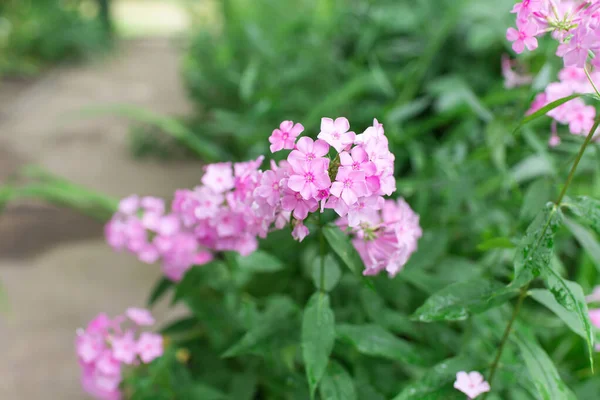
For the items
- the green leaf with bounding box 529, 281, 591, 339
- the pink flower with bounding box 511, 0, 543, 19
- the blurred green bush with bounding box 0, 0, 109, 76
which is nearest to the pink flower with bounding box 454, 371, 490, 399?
the green leaf with bounding box 529, 281, 591, 339

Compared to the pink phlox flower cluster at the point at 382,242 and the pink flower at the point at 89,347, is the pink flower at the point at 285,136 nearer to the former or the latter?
the pink phlox flower cluster at the point at 382,242

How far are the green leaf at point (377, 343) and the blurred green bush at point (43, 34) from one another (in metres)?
3.63

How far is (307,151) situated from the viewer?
24.7 inches

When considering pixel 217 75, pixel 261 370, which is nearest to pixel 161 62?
pixel 217 75

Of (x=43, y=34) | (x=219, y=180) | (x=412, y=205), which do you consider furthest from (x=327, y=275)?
(x=43, y=34)

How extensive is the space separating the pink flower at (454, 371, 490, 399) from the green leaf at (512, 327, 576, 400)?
65 millimetres

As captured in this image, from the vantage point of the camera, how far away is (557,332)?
1397 millimetres

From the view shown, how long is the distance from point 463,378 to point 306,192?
14.4 inches

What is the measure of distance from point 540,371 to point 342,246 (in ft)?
1.05

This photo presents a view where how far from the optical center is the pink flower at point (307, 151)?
24.3 inches

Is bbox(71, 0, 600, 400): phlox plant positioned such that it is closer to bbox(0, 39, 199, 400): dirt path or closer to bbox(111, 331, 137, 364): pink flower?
bbox(111, 331, 137, 364): pink flower

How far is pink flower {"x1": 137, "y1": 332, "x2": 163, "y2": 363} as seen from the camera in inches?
38.0

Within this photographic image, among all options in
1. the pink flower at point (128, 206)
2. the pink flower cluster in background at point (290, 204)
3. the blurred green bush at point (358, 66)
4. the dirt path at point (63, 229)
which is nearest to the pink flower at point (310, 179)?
the pink flower cluster in background at point (290, 204)

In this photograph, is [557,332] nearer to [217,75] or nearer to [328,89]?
[328,89]
